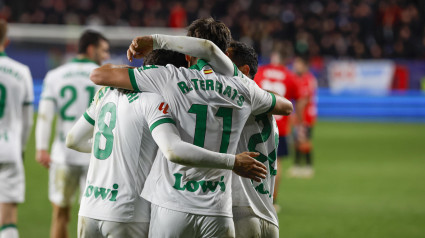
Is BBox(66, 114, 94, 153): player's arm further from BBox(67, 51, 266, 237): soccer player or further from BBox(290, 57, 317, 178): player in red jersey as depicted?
BBox(290, 57, 317, 178): player in red jersey

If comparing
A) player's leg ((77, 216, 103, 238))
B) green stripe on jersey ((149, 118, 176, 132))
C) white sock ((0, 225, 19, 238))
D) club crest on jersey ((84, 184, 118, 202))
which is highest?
green stripe on jersey ((149, 118, 176, 132))

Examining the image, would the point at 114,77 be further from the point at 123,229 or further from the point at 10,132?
the point at 10,132

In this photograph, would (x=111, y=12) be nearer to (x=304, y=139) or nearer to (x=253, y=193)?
(x=304, y=139)

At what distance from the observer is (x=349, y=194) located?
35.6ft

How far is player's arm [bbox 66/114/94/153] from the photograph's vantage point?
4090 mm

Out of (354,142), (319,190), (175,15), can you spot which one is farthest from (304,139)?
(175,15)

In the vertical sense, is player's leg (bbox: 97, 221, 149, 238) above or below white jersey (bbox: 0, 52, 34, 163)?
below

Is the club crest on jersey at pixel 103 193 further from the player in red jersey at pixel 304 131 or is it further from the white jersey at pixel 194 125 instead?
the player in red jersey at pixel 304 131

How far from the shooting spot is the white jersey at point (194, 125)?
368cm

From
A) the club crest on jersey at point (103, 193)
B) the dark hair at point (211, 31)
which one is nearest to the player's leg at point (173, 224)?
the club crest on jersey at point (103, 193)

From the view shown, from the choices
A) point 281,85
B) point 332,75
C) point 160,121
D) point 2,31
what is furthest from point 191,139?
point 332,75

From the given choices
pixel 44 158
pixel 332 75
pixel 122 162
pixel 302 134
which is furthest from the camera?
pixel 332 75

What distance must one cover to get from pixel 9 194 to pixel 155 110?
270cm

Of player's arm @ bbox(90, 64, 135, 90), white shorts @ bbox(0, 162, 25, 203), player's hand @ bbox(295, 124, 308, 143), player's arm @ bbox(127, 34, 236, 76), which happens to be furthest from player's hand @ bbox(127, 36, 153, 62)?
player's hand @ bbox(295, 124, 308, 143)
